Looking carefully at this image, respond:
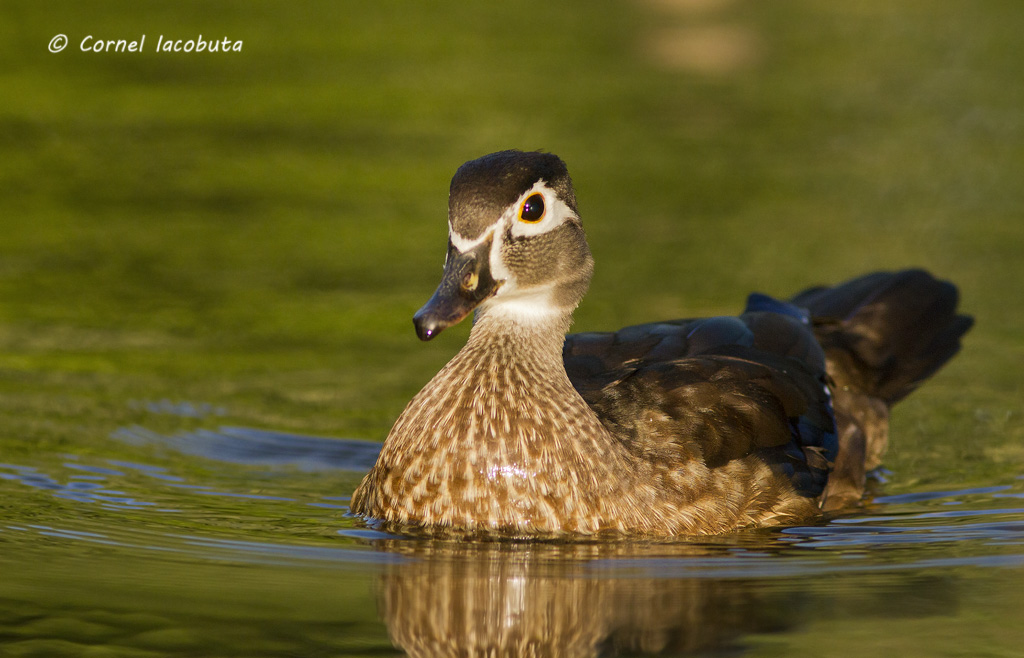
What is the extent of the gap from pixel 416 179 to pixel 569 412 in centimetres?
762

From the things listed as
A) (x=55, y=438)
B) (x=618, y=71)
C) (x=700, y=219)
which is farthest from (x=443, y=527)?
(x=618, y=71)

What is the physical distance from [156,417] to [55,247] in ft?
12.4

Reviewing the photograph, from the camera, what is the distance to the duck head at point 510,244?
Answer: 260 inches

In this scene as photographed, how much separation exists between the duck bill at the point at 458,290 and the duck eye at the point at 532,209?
240mm

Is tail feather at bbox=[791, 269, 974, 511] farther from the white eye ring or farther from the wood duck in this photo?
the white eye ring

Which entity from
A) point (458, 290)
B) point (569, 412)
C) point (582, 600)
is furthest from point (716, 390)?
point (582, 600)

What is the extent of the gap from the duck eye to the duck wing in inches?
40.1

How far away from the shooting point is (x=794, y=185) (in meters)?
14.8

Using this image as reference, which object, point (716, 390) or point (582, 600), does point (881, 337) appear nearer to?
point (716, 390)

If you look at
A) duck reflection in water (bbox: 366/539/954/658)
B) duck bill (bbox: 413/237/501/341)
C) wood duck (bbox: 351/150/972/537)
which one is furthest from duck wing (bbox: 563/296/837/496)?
duck bill (bbox: 413/237/501/341)

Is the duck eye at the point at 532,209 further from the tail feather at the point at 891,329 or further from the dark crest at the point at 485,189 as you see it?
the tail feather at the point at 891,329

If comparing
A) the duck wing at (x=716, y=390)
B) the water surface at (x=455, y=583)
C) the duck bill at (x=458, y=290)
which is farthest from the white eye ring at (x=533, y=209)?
the water surface at (x=455, y=583)

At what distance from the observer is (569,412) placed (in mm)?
6895

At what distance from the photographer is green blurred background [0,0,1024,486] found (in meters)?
9.91
